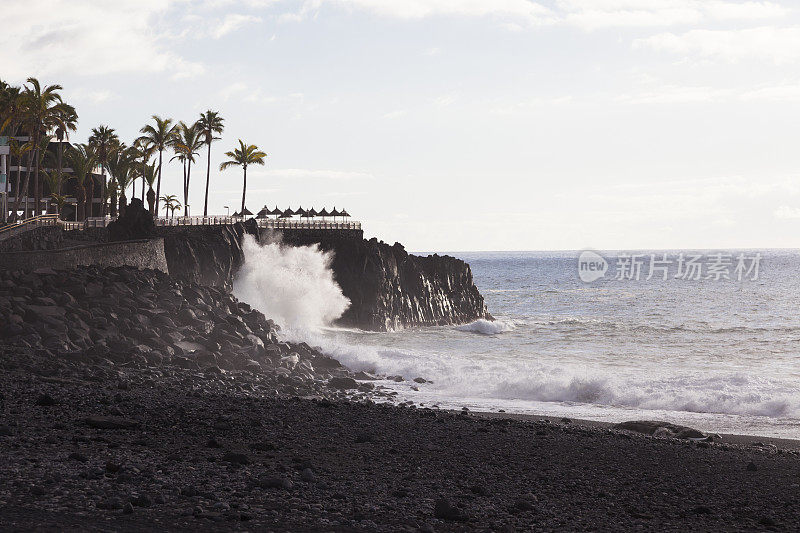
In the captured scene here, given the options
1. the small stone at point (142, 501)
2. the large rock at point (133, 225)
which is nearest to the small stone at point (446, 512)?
the small stone at point (142, 501)

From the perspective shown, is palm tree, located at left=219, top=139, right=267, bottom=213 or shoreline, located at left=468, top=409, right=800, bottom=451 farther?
palm tree, located at left=219, top=139, right=267, bottom=213

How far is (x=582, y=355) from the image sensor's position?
3653 centimetres

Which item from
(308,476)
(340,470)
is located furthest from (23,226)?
(308,476)

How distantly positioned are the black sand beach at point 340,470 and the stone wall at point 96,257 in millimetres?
16429

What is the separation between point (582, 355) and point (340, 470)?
26.1m

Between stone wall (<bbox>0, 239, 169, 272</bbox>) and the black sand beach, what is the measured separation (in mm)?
16429

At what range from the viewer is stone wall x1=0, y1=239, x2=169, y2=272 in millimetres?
33719

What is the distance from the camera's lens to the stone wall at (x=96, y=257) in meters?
33.7

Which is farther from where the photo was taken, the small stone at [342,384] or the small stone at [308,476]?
the small stone at [342,384]

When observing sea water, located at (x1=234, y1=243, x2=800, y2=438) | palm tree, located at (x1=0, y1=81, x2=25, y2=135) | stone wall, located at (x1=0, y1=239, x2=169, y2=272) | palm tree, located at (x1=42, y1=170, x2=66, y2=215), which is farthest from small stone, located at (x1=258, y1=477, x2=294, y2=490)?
palm tree, located at (x1=42, y1=170, x2=66, y2=215)

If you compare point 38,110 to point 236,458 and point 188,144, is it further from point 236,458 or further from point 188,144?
point 236,458

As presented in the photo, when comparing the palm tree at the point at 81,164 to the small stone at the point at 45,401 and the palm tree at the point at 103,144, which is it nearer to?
the palm tree at the point at 103,144

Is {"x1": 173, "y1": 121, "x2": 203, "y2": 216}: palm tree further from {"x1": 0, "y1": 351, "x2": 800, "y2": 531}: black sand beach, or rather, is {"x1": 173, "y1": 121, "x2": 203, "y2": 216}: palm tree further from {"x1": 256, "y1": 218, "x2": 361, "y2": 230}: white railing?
{"x1": 0, "y1": 351, "x2": 800, "y2": 531}: black sand beach

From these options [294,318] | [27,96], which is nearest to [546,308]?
[294,318]
